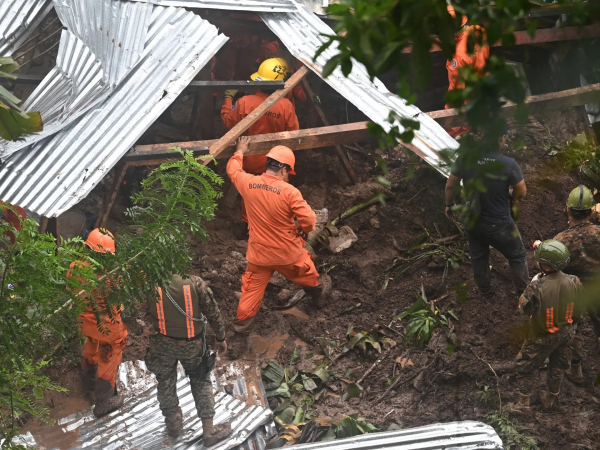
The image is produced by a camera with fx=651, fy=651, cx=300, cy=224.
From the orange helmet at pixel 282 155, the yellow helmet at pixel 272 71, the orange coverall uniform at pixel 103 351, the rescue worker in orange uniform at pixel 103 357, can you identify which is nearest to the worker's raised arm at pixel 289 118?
the yellow helmet at pixel 272 71

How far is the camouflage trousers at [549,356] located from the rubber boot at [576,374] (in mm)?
210

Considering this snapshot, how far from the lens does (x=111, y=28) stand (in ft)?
22.7

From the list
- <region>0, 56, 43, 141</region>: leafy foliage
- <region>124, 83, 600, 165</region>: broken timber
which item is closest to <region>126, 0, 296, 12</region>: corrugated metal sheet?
<region>124, 83, 600, 165</region>: broken timber

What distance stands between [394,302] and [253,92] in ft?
9.58

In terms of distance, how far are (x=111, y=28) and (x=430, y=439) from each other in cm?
516

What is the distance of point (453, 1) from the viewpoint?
74.4 inches

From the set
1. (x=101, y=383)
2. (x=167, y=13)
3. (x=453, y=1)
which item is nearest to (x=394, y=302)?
(x=101, y=383)

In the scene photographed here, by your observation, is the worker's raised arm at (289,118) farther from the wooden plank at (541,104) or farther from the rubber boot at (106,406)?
the rubber boot at (106,406)

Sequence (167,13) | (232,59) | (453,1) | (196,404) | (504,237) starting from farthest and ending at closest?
(232,59) < (167,13) < (504,237) < (196,404) < (453,1)

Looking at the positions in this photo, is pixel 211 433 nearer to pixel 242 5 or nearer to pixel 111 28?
pixel 111 28

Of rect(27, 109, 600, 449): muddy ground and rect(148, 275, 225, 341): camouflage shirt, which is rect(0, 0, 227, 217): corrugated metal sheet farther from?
rect(27, 109, 600, 449): muddy ground

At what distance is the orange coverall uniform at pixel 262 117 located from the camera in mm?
7477

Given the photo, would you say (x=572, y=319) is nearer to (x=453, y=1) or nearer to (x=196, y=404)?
(x=196, y=404)

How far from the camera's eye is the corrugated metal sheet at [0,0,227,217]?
233 inches
